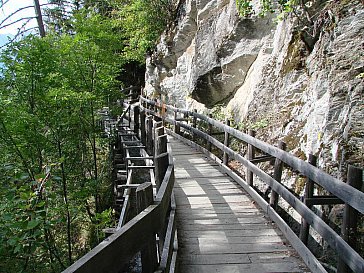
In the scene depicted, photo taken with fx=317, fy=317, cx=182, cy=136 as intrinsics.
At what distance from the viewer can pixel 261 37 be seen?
1013 cm

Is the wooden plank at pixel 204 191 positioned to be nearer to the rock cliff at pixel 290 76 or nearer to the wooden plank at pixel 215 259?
the rock cliff at pixel 290 76

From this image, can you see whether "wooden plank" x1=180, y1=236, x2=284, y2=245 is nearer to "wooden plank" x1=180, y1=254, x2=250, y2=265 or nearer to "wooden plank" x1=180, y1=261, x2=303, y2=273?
"wooden plank" x1=180, y1=254, x2=250, y2=265

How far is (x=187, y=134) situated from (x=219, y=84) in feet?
8.35

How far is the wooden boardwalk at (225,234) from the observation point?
359 cm

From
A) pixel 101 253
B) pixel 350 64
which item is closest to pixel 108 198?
pixel 350 64

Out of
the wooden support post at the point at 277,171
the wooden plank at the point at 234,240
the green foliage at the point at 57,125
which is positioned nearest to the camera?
the wooden plank at the point at 234,240

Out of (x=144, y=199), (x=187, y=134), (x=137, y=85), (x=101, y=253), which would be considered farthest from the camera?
(x=137, y=85)

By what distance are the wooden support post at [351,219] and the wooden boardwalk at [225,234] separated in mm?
828

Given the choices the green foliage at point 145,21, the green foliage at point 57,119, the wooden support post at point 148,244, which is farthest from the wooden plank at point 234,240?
the green foliage at point 145,21

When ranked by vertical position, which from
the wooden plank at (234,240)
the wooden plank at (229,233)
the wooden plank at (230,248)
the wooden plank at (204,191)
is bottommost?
the wooden plank at (230,248)

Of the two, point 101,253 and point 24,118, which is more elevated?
point 24,118

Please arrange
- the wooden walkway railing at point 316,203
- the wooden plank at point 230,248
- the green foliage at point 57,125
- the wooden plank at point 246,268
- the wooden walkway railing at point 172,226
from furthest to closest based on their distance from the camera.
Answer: the green foliage at point 57,125 → the wooden plank at point 230,248 → the wooden plank at point 246,268 → the wooden walkway railing at point 316,203 → the wooden walkway railing at point 172,226

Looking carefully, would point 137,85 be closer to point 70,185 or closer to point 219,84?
point 219,84

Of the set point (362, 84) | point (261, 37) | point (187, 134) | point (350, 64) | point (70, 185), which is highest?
point (261, 37)
